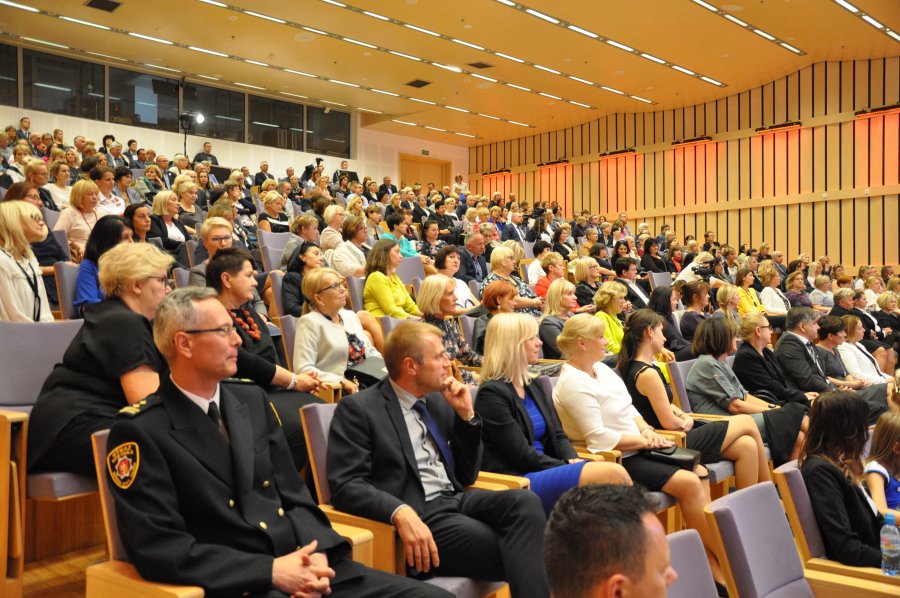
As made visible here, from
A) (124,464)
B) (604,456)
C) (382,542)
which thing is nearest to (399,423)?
(382,542)

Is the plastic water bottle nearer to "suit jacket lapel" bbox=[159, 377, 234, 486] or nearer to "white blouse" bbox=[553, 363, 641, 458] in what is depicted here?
"white blouse" bbox=[553, 363, 641, 458]

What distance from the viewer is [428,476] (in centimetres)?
232

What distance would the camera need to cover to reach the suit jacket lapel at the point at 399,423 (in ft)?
7.47

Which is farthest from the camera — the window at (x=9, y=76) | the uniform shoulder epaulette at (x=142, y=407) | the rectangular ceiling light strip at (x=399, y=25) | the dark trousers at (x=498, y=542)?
the window at (x=9, y=76)

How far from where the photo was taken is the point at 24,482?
2.24 m

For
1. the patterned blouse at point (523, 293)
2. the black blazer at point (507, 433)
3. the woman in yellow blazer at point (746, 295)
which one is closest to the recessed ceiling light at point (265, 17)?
Result: the patterned blouse at point (523, 293)

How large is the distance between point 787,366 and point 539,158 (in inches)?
624

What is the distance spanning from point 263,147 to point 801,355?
13.9 metres

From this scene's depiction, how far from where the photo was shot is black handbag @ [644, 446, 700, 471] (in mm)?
3070

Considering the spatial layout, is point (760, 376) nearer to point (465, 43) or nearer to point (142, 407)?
point (142, 407)

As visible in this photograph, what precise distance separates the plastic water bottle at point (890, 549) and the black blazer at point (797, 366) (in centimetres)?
268

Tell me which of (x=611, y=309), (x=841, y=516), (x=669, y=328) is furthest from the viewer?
(x=669, y=328)

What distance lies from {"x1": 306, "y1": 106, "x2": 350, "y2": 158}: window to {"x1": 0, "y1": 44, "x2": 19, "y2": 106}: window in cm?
603

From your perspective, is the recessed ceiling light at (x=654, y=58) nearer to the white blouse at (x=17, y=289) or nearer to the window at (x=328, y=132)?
the window at (x=328, y=132)
